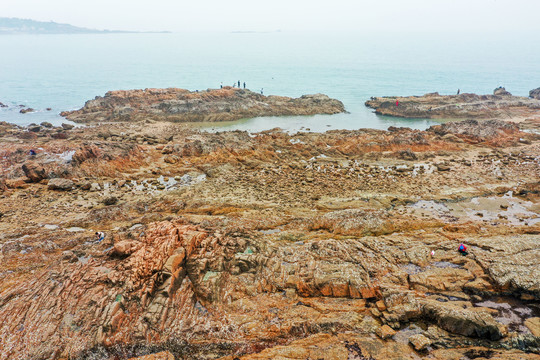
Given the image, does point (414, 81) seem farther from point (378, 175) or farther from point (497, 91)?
point (378, 175)

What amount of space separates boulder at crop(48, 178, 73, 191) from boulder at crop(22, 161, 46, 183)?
83.9 inches

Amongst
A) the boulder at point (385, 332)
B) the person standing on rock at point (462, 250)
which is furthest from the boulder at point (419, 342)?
the person standing on rock at point (462, 250)

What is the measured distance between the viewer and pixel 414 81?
8756 centimetres

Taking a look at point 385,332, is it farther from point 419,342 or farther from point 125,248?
point 125,248

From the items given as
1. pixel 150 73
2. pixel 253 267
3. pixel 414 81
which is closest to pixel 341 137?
pixel 253 267

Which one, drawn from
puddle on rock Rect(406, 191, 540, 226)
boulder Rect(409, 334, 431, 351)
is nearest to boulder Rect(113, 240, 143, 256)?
boulder Rect(409, 334, 431, 351)

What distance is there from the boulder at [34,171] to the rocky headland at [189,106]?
2468cm

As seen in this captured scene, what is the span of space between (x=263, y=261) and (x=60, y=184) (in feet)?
67.2

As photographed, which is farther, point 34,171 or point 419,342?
point 34,171

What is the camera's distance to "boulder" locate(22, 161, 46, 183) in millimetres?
23925

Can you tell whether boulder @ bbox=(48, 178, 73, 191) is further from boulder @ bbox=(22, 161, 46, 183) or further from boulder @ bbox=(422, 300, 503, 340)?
boulder @ bbox=(422, 300, 503, 340)

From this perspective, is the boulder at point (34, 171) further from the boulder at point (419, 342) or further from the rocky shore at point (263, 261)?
the boulder at point (419, 342)

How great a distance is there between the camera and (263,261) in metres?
14.6

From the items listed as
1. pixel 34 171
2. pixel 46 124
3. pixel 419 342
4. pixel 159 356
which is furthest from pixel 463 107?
pixel 46 124
